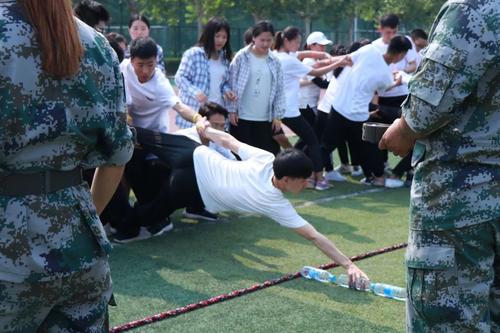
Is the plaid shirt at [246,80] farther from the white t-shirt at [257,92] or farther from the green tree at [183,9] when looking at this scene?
the green tree at [183,9]

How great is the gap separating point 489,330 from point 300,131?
16.7ft

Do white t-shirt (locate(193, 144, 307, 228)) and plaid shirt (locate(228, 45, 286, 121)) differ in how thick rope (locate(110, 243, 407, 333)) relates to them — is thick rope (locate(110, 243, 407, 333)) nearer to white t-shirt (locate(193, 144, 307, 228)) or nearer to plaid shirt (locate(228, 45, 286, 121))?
white t-shirt (locate(193, 144, 307, 228))

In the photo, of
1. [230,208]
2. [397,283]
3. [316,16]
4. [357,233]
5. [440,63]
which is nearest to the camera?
[440,63]

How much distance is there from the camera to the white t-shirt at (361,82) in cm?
717

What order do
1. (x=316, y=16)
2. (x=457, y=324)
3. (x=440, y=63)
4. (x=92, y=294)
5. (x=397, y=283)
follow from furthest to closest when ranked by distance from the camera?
(x=316, y=16) < (x=397, y=283) < (x=457, y=324) < (x=440, y=63) < (x=92, y=294)

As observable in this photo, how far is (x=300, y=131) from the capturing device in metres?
7.25

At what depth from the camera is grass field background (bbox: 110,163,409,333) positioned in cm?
366

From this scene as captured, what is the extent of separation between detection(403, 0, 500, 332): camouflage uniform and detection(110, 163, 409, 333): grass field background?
140 cm

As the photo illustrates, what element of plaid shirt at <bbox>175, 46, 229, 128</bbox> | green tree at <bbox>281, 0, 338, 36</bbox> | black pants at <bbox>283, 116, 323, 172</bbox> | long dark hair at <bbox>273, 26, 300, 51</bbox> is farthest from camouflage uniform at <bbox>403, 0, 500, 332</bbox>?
green tree at <bbox>281, 0, 338, 36</bbox>

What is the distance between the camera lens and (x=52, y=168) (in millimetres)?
1814

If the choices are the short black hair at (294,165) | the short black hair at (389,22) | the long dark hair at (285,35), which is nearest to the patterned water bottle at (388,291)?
the short black hair at (294,165)

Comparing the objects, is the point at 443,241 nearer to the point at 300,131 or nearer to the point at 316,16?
the point at 300,131

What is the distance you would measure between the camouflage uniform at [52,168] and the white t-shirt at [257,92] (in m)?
4.60

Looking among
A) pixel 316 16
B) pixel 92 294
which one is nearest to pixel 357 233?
pixel 92 294
